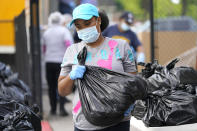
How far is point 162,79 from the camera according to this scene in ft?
13.1

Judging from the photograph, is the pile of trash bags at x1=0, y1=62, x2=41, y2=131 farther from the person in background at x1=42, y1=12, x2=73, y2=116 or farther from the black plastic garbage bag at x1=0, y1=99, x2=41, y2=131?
the person in background at x1=42, y1=12, x2=73, y2=116

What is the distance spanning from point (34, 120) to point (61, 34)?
10.7 feet

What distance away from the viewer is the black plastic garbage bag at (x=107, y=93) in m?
2.59

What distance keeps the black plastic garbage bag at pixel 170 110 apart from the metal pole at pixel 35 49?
3314 mm

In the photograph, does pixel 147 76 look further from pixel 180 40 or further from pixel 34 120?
pixel 180 40

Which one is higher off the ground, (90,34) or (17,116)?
(90,34)

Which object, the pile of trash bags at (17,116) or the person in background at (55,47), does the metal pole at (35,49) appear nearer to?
the person in background at (55,47)

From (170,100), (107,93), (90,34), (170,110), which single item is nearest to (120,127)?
(107,93)

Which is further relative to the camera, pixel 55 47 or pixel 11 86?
pixel 55 47

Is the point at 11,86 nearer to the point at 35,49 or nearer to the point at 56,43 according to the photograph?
the point at 35,49

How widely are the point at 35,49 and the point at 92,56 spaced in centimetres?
384

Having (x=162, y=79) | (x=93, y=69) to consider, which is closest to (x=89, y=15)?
(x=93, y=69)

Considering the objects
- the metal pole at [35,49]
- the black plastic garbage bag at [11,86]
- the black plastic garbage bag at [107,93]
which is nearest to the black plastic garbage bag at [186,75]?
the black plastic garbage bag at [107,93]

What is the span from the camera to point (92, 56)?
2844mm
